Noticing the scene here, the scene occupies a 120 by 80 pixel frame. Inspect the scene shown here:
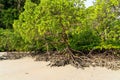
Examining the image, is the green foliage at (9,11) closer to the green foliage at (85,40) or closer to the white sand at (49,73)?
the green foliage at (85,40)

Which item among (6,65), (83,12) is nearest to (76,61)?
(83,12)

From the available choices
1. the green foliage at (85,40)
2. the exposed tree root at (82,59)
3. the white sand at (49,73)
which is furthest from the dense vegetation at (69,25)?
the white sand at (49,73)

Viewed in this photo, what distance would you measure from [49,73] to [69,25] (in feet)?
8.53

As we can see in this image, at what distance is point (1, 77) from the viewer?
391 inches

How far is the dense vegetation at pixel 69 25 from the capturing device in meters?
11.7

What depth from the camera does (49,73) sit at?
10336mm

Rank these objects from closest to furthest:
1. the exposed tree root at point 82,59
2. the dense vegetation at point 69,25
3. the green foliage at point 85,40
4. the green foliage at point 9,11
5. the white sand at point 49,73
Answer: the white sand at point 49,73 < the exposed tree root at point 82,59 < the dense vegetation at point 69,25 < the green foliage at point 85,40 < the green foliage at point 9,11

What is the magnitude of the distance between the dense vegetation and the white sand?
150cm

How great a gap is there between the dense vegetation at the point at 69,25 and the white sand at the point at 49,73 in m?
1.50

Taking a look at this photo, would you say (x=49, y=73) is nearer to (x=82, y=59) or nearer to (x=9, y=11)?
(x=82, y=59)

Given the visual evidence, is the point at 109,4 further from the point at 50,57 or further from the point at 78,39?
the point at 50,57

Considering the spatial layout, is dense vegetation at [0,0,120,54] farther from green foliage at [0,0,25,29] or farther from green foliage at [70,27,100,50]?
green foliage at [0,0,25,29]

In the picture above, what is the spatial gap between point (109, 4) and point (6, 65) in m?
5.58

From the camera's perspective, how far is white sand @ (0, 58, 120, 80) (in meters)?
9.68
